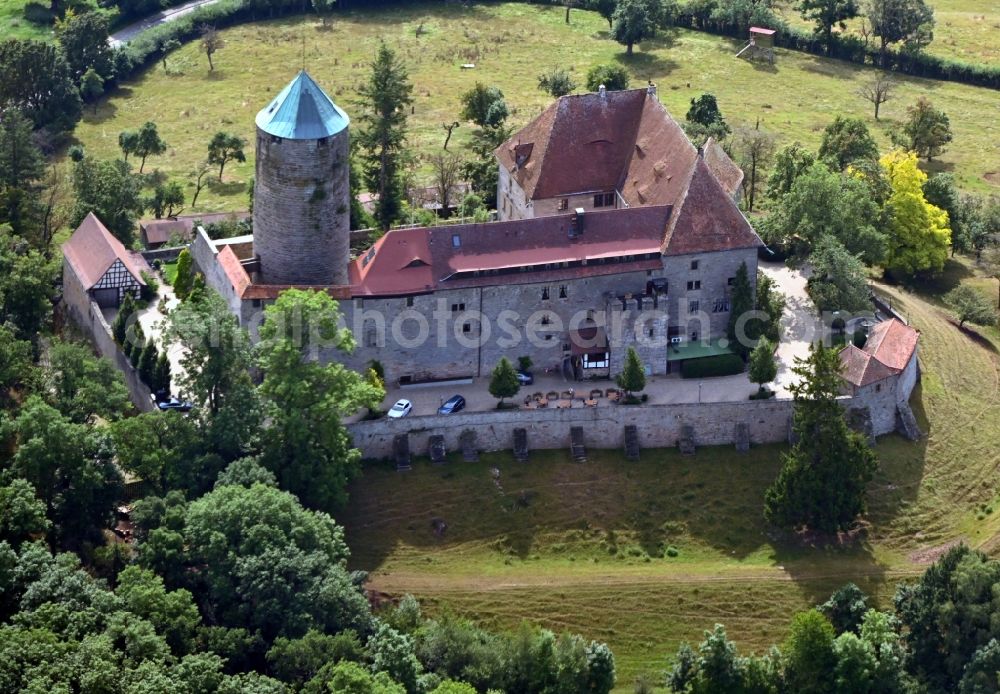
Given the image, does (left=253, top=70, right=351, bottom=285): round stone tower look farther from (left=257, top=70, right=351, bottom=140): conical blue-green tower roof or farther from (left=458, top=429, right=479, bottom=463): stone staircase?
(left=458, top=429, right=479, bottom=463): stone staircase

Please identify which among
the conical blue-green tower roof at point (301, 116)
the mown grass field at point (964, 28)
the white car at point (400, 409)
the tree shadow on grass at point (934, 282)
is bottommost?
the tree shadow on grass at point (934, 282)

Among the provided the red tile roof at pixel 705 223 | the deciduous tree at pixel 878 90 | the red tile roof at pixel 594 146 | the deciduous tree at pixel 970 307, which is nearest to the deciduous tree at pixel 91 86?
the red tile roof at pixel 594 146

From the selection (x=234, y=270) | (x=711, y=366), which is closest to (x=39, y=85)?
(x=234, y=270)

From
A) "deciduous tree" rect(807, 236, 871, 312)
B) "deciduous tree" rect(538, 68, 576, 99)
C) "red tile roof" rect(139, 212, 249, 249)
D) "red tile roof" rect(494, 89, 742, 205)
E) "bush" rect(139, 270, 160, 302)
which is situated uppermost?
"red tile roof" rect(494, 89, 742, 205)

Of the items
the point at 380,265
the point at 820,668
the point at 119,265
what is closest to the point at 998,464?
the point at 820,668

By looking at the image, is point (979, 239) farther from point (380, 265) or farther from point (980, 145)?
point (380, 265)

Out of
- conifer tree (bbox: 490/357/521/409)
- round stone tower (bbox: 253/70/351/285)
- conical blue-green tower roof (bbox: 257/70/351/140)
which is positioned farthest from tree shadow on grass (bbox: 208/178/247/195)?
conifer tree (bbox: 490/357/521/409)

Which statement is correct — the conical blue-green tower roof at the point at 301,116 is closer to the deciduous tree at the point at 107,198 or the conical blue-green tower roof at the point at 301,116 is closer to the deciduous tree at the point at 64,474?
the deciduous tree at the point at 64,474
